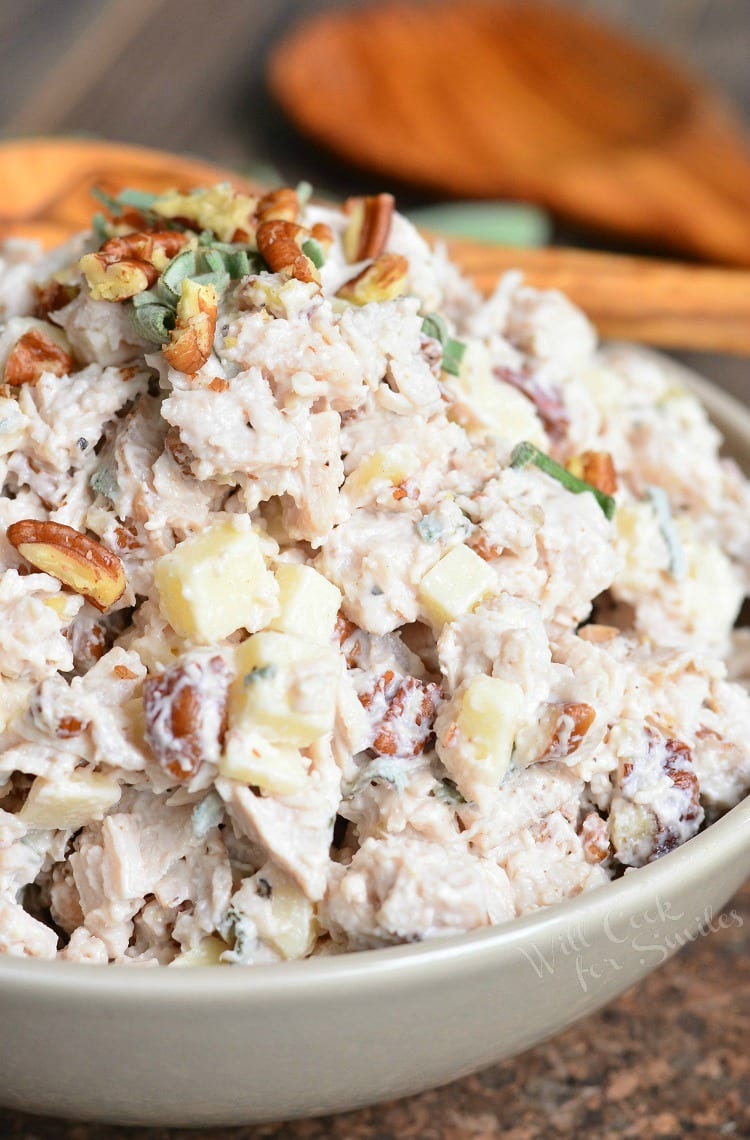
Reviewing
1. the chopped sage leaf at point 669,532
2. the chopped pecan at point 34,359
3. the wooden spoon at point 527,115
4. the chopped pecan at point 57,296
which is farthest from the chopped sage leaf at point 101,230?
the wooden spoon at point 527,115

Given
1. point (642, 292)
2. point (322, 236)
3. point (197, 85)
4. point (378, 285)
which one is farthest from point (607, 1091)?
point (197, 85)

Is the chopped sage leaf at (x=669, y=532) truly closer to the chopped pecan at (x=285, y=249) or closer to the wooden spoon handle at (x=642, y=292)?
the chopped pecan at (x=285, y=249)

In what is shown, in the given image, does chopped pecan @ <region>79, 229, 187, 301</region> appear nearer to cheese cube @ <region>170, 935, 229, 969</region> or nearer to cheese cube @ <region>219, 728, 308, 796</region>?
cheese cube @ <region>219, 728, 308, 796</region>

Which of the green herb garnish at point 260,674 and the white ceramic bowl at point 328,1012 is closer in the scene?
the white ceramic bowl at point 328,1012

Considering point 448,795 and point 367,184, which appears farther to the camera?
point 367,184

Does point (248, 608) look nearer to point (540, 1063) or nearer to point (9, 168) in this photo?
point (540, 1063)

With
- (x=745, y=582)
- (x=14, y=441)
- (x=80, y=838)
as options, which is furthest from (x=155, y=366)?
(x=745, y=582)

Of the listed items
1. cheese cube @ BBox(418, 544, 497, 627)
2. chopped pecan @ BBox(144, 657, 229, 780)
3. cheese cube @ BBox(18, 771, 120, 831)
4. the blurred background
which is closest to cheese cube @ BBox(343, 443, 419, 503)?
cheese cube @ BBox(418, 544, 497, 627)

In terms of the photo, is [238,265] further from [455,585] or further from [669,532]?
[669,532]
